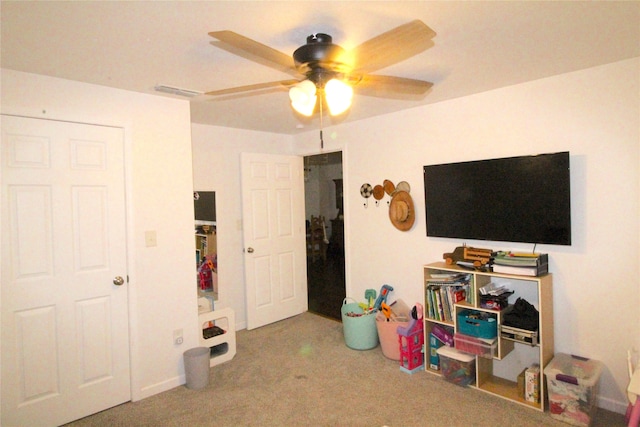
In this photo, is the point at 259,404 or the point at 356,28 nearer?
the point at 356,28

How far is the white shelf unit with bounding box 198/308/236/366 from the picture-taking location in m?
3.30

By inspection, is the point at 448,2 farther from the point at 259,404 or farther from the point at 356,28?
the point at 259,404

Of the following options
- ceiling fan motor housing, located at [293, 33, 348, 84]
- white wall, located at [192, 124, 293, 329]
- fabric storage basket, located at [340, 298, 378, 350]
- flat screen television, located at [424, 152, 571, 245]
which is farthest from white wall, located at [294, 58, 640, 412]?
white wall, located at [192, 124, 293, 329]

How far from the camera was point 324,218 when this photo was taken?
→ 771 centimetres

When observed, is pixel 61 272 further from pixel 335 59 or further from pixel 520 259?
pixel 520 259

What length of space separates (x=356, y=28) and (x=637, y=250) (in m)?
2.26

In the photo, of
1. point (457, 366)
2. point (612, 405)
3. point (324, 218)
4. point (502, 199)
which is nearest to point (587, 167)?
point (502, 199)

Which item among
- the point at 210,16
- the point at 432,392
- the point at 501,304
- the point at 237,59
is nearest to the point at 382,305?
the point at 432,392

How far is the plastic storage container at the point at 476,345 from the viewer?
2.68 m

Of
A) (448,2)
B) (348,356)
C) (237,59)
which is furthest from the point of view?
(348,356)

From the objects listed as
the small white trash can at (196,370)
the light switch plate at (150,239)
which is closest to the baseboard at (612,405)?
the small white trash can at (196,370)

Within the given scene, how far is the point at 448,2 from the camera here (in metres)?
1.63

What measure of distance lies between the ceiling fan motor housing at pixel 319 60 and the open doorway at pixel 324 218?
482 cm

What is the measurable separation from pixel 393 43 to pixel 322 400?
7.96ft
